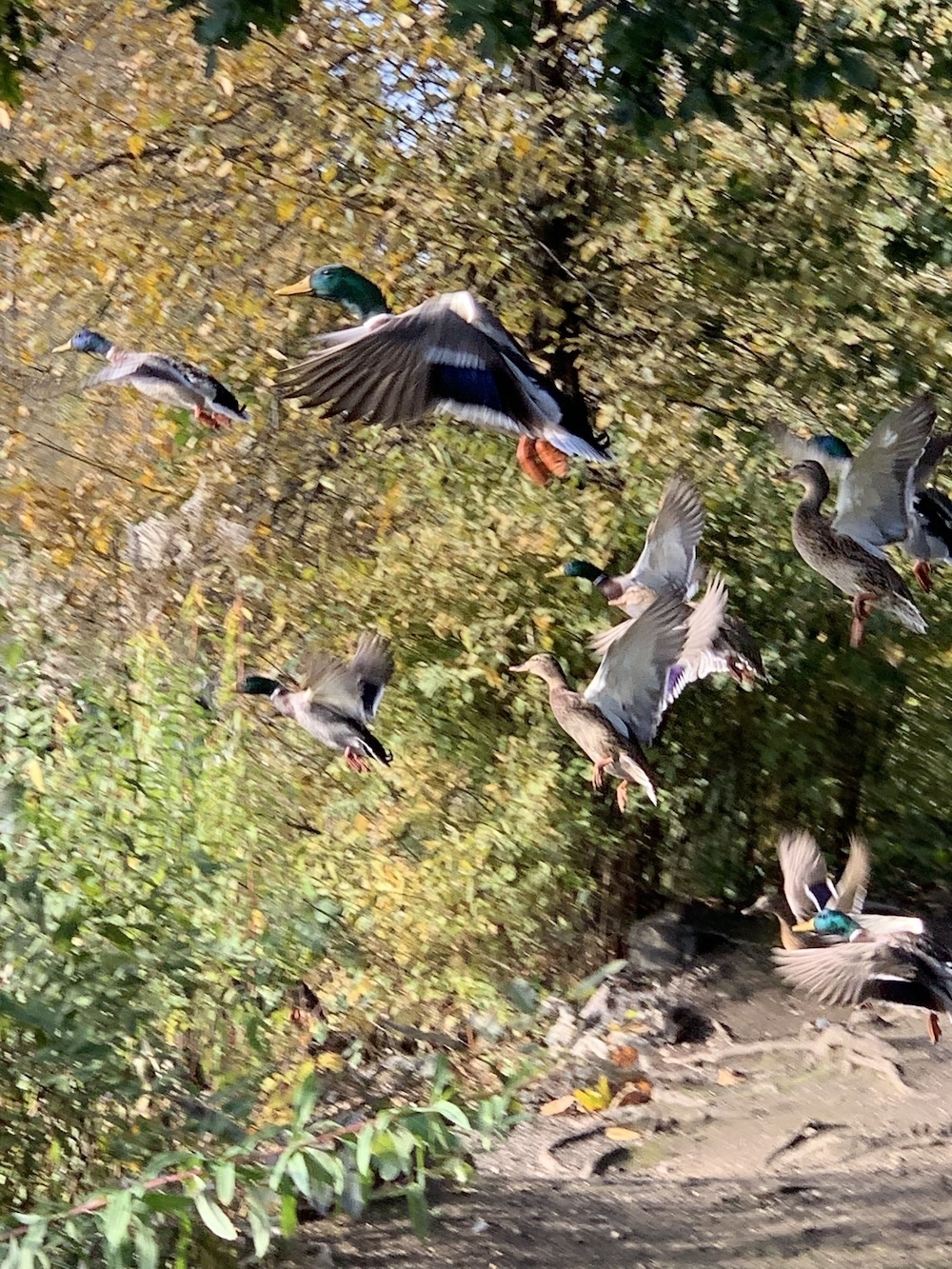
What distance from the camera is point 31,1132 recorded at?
2.96 m

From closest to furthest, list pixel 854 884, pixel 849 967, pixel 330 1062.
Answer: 1. pixel 849 967
2. pixel 854 884
3. pixel 330 1062

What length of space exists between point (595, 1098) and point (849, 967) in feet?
5.35

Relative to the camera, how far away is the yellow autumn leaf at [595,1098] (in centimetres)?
510

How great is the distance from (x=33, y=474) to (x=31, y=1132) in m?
2.81

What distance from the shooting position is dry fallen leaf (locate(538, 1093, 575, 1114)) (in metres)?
5.09

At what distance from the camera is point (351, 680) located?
14.0 ft

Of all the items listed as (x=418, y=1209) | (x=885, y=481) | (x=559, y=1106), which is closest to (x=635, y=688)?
(x=885, y=481)

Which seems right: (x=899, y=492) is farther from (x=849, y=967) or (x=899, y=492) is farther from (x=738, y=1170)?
(x=738, y=1170)

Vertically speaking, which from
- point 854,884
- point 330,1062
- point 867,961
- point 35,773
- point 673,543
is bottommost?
point 330,1062

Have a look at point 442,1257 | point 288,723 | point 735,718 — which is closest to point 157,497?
point 288,723

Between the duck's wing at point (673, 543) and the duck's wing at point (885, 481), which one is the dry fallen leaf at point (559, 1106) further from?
the duck's wing at point (885, 481)

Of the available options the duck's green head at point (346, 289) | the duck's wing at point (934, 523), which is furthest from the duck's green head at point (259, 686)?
the duck's wing at point (934, 523)

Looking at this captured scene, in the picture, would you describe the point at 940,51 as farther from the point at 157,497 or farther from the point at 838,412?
the point at 157,497

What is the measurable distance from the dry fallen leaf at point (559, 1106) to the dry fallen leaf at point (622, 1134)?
0.21 m
